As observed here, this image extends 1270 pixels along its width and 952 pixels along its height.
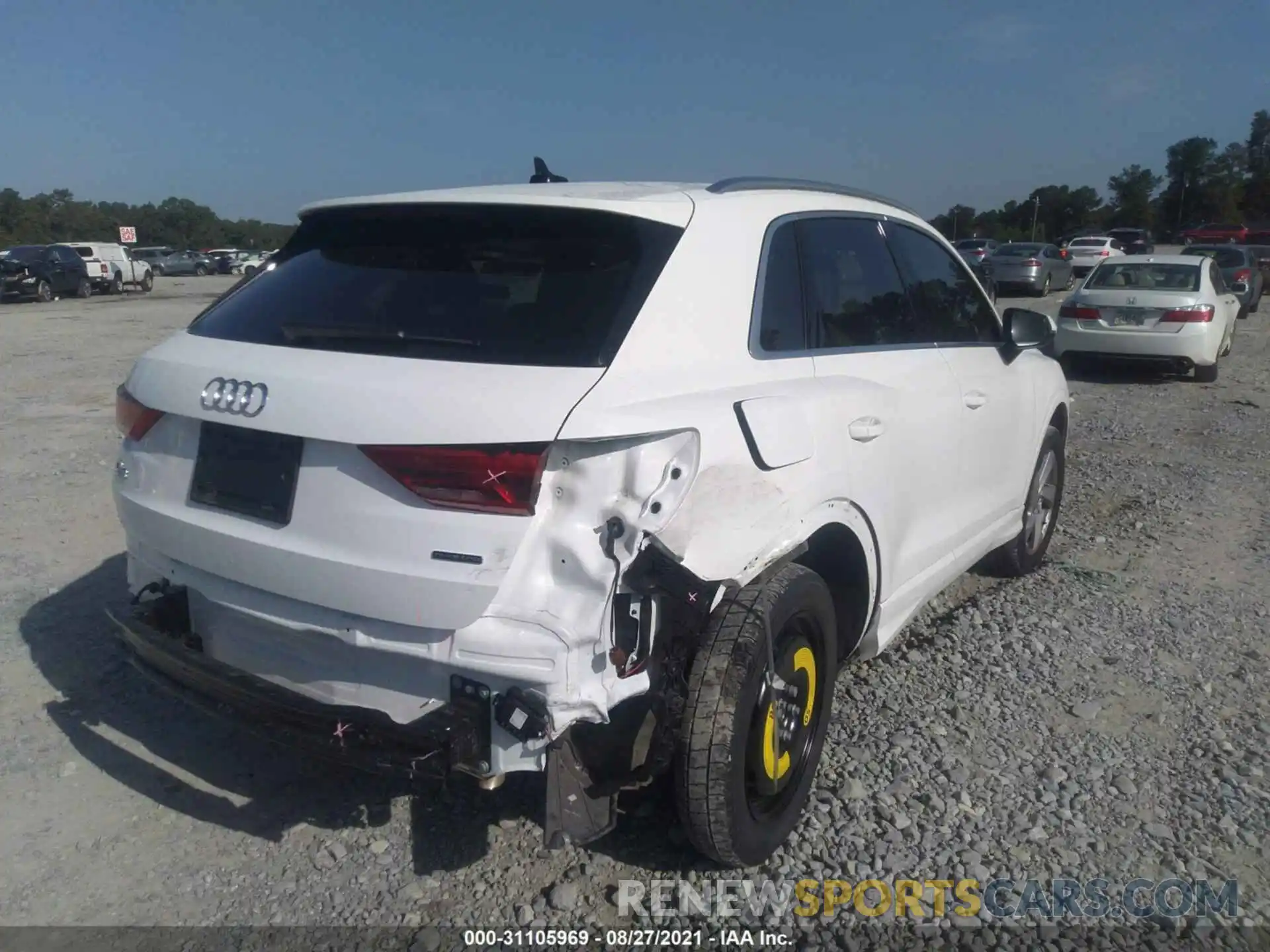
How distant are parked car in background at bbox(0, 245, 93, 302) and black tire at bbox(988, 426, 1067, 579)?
104ft

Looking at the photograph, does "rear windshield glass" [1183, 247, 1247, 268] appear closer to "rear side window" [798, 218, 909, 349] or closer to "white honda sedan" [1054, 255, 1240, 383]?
"white honda sedan" [1054, 255, 1240, 383]

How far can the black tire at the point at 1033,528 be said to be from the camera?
17.3 ft

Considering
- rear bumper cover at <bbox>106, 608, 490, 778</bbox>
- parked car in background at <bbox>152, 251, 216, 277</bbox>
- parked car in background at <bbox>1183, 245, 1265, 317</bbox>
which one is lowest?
parked car in background at <bbox>152, 251, 216, 277</bbox>

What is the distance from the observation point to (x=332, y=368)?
264 centimetres

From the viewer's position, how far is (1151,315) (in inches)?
496

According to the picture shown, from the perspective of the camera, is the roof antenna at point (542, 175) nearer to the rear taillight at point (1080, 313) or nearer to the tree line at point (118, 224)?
the rear taillight at point (1080, 313)

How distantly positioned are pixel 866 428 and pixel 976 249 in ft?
119

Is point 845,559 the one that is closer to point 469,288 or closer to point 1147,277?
point 469,288

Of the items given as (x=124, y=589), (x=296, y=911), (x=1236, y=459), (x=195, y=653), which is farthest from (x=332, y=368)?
(x=1236, y=459)

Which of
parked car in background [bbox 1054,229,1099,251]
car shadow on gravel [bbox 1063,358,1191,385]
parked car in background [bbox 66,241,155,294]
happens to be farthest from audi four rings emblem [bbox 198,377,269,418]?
parked car in background [bbox 1054,229,1099,251]

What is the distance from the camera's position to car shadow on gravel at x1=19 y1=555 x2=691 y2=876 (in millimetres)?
3162

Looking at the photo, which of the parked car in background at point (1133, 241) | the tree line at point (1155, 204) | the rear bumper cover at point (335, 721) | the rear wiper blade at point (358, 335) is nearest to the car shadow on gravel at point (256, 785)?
the rear bumper cover at point (335, 721)

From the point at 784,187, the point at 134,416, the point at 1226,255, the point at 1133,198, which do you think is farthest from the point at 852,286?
the point at 1133,198

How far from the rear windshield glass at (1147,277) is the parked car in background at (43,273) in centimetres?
2878
